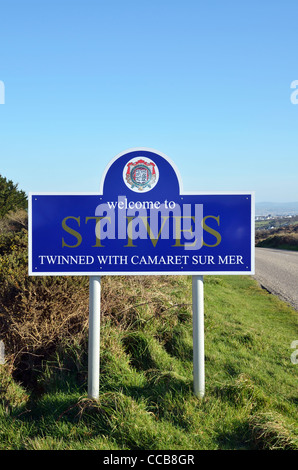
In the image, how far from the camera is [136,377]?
4227 millimetres

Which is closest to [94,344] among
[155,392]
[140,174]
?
[155,392]

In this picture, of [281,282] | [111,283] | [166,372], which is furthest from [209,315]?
[281,282]

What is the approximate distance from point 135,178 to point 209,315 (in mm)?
3355

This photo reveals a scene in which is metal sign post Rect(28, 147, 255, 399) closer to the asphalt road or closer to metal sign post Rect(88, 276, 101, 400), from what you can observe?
metal sign post Rect(88, 276, 101, 400)

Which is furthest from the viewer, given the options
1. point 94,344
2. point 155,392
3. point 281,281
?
point 281,281

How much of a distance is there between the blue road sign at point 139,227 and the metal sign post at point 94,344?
0.18m

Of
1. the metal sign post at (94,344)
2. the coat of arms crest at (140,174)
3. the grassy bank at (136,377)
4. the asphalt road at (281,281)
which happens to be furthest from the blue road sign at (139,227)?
the asphalt road at (281,281)

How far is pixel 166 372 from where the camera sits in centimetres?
430

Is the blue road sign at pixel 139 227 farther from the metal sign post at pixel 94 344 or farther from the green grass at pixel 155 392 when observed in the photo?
the green grass at pixel 155 392

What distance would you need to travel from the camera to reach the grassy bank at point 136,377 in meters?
3.47

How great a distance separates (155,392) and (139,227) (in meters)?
1.53

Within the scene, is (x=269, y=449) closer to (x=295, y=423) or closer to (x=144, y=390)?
(x=295, y=423)

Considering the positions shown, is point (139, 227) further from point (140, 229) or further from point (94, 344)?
point (94, 344)
